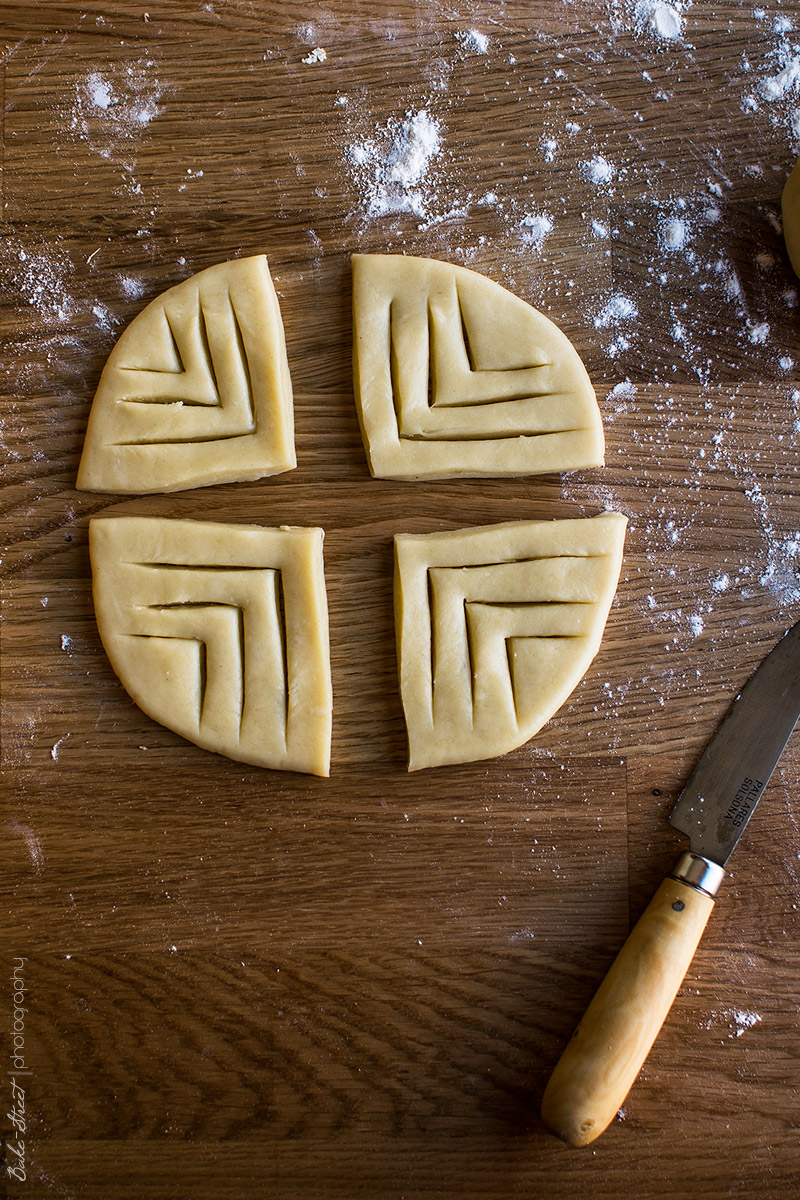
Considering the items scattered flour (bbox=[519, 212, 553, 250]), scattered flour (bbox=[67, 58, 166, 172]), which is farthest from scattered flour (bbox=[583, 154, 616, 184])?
scattered flour (bbox=[67, 58, 166, 172])

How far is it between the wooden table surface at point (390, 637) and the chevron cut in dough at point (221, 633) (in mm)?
63

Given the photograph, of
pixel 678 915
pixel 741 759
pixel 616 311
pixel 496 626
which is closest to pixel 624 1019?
pixel 678 915

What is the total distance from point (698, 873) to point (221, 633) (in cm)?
94

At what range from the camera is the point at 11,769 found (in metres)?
1.54

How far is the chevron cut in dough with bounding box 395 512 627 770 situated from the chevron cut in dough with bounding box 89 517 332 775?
0.57ft

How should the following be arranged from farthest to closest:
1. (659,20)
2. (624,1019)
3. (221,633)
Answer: (659,20) → (221,633) → (624,1019)

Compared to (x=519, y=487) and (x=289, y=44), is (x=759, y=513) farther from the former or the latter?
(x=289, y=44)

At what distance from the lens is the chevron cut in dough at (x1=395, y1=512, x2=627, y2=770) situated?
1495mm

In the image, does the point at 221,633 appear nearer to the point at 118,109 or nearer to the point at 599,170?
the point at 118,109

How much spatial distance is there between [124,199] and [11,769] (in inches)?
43.2

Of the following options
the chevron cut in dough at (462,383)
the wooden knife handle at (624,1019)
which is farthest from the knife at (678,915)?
the chevron cut in dough at (462,383)

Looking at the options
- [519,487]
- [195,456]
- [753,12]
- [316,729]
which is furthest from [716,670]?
[753,12]

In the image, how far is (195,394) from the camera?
1.54 meters

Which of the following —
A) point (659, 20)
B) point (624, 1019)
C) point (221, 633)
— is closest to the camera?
point (624, 1019)
